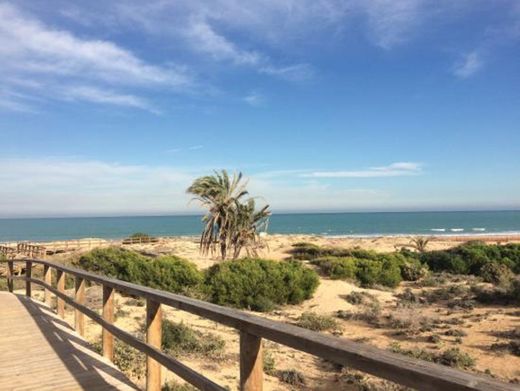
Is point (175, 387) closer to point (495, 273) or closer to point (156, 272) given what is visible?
point (156, 272)

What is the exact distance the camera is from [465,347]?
1123 cm

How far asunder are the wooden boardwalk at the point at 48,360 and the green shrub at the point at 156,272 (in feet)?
31.4

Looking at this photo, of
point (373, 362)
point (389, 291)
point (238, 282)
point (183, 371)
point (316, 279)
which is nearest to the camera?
point (373, 362)

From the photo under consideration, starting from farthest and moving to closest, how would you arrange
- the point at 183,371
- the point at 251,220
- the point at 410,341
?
the point at 251,220 < the point at 410,341 < the point at 183,371

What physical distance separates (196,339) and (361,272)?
13679 mm

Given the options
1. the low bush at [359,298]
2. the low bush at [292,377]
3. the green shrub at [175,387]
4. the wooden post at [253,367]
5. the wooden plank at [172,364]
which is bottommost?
the low bush at [359,298]

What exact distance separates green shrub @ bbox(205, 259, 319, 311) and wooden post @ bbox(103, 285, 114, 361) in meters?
10.9

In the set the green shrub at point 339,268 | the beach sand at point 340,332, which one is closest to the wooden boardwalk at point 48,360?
the beach sand at point 340,332

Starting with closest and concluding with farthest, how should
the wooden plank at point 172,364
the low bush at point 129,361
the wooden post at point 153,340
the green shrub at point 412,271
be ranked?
1. the wooden plank at point 172,364
2. the wooden post at point 153,340
3. the low bush at point 129,361
4. the green shrub at point 412,271

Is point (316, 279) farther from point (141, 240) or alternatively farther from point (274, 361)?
point (141, 240)

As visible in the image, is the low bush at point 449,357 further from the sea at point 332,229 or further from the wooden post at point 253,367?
the sea at point 332,229

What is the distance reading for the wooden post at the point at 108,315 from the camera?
5.81 metres

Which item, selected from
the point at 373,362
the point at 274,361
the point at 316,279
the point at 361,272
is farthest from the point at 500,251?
the point at 373,362

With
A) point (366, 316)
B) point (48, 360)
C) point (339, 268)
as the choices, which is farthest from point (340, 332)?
point (339, 268)
